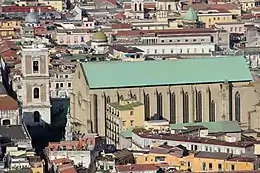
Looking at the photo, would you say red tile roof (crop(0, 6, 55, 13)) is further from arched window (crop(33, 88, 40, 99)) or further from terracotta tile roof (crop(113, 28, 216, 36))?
arched window (crop(33, 88, 40, 99))

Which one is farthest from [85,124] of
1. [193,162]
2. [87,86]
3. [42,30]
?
[42,30]

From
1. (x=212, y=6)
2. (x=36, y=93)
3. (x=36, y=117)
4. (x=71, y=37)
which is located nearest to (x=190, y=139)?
(x=36, y=117)

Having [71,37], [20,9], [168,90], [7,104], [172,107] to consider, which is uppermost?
[168,90]

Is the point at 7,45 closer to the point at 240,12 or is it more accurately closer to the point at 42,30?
the point at 42,30

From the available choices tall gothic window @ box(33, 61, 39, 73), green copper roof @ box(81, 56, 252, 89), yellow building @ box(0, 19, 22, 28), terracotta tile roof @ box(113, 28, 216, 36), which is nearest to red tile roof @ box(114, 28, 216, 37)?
terracotta tile roof @ box(113, 28, 216, 36)

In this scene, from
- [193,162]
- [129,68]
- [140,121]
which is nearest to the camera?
[193,162]

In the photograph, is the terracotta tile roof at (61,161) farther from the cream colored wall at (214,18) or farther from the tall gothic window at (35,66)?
the cream colored wall at (214,18)

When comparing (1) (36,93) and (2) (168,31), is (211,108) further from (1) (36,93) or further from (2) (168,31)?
(2) (168,31)
